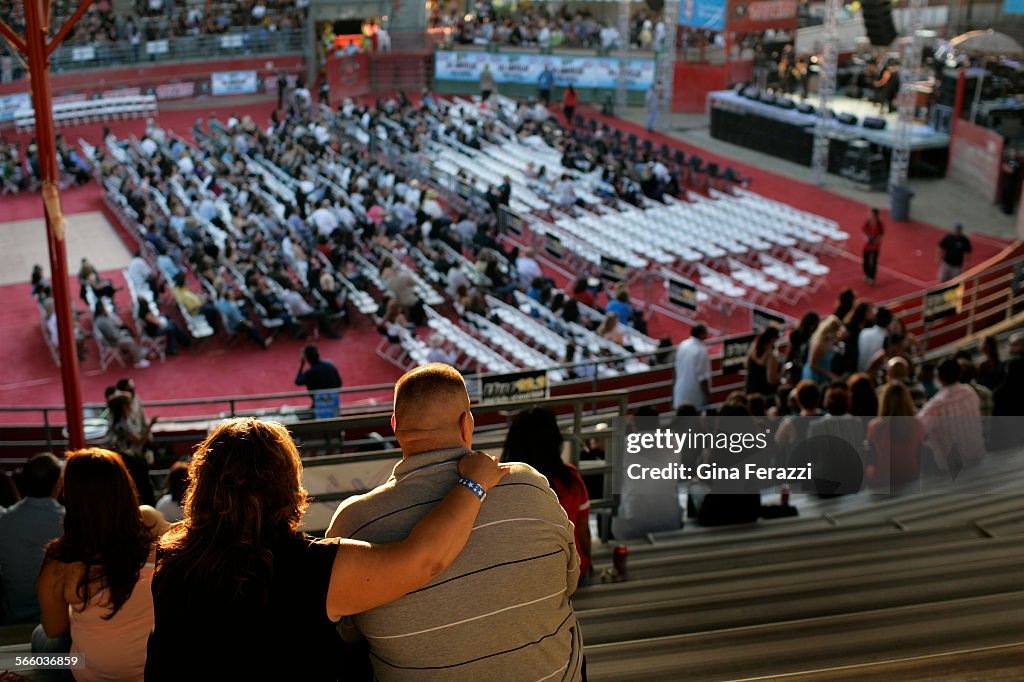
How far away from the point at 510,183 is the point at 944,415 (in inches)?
615

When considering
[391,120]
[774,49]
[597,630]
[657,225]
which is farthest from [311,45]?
[597,630]

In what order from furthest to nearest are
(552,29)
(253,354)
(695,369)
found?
(552,29), (253,354), (695,369)

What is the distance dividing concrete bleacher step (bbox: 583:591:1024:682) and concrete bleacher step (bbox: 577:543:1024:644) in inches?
12.3

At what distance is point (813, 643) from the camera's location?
413 cm

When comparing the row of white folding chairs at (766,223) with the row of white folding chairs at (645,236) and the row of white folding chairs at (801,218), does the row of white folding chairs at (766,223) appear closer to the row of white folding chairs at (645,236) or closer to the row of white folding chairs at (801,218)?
Answer: the row of white folding chairs at (801,218)

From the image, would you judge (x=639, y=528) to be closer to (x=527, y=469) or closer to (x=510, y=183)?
(x=527, y=469)

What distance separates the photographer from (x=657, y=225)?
19.6 metres

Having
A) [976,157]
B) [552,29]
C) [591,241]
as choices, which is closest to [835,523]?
[591,241]

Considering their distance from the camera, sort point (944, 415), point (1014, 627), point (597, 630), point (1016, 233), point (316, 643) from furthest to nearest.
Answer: point (1016, 233), point (944, 415), point (597, 630), point (1014, 627), point (316, 643)

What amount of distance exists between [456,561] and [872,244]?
17.1 m

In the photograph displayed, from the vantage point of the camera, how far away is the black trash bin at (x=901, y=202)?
22.4 m

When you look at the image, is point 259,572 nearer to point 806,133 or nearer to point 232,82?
point 806,133

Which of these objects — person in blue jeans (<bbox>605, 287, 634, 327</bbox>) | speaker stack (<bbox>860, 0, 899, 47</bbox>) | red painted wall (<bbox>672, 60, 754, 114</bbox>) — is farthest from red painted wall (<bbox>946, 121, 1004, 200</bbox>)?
person in blue jeans (<bbox>605, 287, 634, 327</bbox>)

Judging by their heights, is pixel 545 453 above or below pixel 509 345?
above
